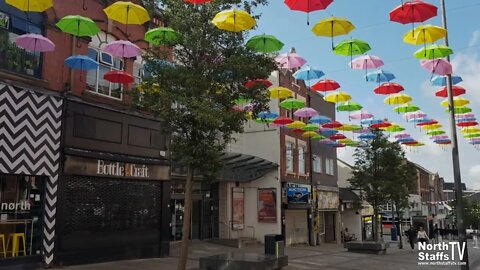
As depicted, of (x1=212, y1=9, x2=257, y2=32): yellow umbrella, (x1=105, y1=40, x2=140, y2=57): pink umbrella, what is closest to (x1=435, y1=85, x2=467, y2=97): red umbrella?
(x1=212, y1=9, x2=257, y2=32): yellow umbrella

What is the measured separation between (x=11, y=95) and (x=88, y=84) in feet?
10.7

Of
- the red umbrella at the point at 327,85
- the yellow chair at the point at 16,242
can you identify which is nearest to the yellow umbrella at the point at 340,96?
the red umbrella at the point at 327,85

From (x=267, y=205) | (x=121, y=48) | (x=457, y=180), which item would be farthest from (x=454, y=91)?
(x=267, y=205)

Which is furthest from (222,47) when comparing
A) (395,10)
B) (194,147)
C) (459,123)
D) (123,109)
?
(459,123)

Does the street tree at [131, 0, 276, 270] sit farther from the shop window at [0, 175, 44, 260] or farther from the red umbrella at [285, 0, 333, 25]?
the shop window at [0, 175, 44, 260]

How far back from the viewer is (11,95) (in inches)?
534

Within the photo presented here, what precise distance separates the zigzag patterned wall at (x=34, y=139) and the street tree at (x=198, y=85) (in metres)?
3.56

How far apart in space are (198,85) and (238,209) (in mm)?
17238

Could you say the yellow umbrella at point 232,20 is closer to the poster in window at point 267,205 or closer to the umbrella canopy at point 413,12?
the umbrella canopy at point 413,12

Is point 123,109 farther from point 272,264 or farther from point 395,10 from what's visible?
point 395,10

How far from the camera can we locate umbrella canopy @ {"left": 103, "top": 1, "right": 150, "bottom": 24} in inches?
489

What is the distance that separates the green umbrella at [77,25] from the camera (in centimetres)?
1252

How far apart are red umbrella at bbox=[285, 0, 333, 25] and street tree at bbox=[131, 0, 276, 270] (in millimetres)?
1812

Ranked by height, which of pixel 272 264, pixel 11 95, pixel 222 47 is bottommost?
pixel 272 264
